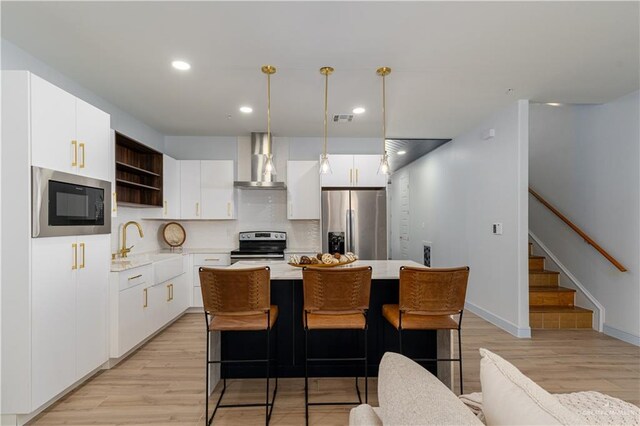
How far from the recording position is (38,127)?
2.13 meters

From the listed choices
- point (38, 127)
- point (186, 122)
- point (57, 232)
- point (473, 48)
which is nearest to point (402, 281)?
point (473, 48)

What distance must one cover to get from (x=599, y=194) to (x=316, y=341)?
3.87m

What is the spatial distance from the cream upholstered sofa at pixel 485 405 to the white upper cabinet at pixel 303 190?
386 centimetres

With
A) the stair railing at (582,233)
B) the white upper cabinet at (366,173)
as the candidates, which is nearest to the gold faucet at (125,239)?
the white upper cabinet at (366,173)

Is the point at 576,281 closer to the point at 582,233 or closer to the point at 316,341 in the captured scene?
the point at 582,233

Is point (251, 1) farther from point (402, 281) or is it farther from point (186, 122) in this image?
point (186, 122)

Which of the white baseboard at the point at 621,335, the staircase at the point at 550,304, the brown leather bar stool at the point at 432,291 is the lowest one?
the white baseboard at the point at 621,335

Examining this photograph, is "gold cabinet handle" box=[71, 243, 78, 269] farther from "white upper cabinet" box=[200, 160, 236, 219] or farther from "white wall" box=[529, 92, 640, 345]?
"white wall" box=[529, 92, 640, 345]

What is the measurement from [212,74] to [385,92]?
1738 mm

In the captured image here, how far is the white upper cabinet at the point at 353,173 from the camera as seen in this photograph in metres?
4.78

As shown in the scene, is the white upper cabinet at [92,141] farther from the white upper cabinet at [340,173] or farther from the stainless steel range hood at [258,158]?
the white upper cabinet at [340,173]

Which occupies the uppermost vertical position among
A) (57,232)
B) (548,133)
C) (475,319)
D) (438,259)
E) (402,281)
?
(548,133)

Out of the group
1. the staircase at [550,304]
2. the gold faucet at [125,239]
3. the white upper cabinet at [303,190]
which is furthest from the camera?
the white upper cabinet at [303,190]

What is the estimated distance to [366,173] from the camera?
4809 mm
